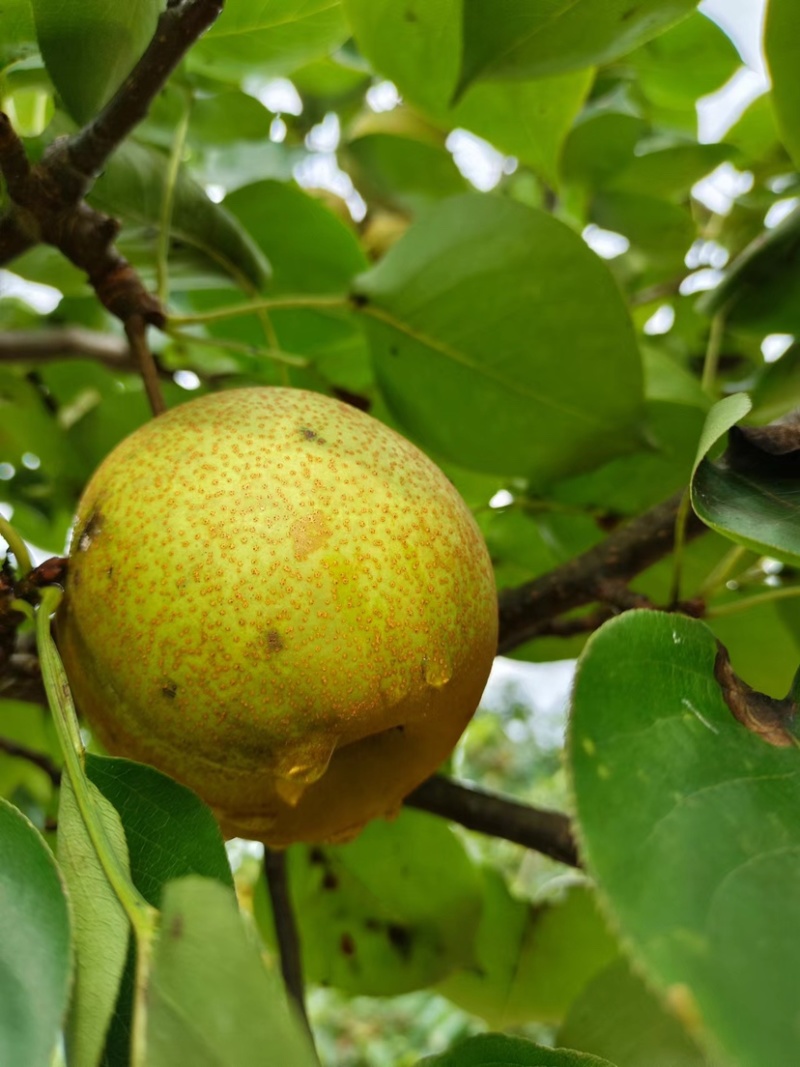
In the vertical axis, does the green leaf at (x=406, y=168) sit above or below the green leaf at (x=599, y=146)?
below

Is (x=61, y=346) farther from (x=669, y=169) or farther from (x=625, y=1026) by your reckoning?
(x=625, y=1026)

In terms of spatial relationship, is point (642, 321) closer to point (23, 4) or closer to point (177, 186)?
point (177, 186)

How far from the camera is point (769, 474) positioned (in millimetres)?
554

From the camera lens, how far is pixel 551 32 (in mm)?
633

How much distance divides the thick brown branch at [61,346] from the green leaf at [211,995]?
0.80m

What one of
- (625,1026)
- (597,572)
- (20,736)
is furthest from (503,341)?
(20,736)

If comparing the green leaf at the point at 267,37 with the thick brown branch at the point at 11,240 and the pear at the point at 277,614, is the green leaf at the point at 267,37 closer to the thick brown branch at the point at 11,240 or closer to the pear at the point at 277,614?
the thick brown branch at the point at 11,240

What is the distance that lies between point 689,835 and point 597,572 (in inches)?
15.9

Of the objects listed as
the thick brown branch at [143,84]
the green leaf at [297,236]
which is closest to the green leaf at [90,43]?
the thick brown branch at [143,84]

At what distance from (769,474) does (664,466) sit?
30 cm

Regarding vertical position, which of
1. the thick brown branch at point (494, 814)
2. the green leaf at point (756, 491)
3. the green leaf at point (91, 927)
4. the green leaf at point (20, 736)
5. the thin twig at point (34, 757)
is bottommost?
the green leaf at point (20, 736)

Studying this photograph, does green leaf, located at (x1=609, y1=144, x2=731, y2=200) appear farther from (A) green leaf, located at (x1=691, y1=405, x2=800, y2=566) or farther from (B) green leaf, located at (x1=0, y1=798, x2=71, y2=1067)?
(B) green leaf, located at (x1=0, y1=798, x2=71, y2=1067)

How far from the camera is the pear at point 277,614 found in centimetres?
47

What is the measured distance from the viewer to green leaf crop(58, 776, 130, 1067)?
37cm
